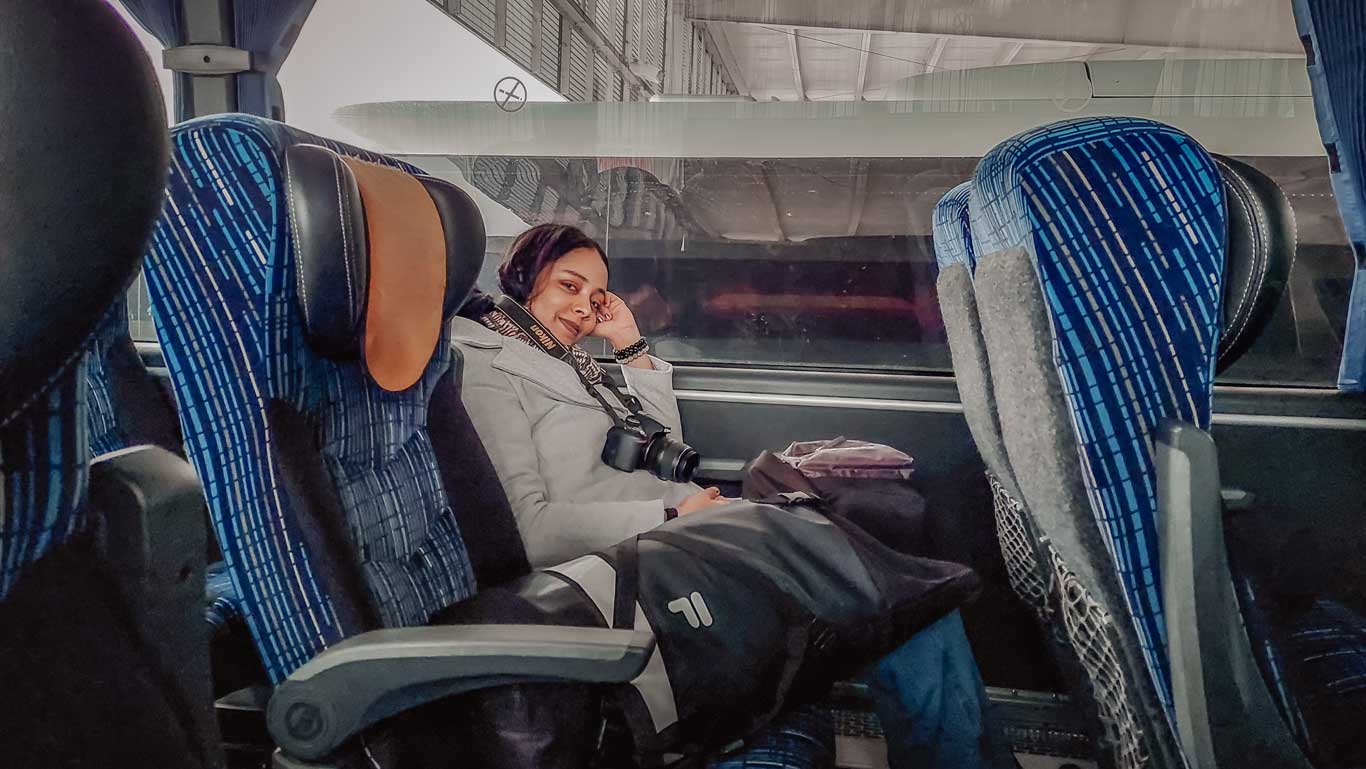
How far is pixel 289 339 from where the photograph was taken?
81 cm

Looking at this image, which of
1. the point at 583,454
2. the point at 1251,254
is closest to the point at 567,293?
the point at 583,454

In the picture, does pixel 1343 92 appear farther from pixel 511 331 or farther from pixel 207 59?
pixel 207 59

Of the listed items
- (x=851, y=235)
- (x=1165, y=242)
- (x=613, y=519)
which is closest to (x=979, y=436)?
(x=1165, y=242)

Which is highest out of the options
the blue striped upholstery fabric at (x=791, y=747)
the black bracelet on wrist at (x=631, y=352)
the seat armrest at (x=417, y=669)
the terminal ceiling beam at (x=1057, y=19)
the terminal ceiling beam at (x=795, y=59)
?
the terminal ceiling beam at (x=1057, y=19)

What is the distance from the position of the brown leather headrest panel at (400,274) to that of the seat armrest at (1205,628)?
0.74 metres

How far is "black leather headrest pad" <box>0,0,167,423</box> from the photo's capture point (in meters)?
0.35

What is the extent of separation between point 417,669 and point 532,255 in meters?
1.28

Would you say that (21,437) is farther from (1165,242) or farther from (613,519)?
(613,519)

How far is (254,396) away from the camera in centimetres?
78

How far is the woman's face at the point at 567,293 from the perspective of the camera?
1871 mm

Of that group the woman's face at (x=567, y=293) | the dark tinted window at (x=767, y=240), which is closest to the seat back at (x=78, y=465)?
the woman's face at (x=567, y=293)

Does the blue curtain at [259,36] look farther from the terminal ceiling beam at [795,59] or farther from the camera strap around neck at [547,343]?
the terminal ceiling beam at [795,59]

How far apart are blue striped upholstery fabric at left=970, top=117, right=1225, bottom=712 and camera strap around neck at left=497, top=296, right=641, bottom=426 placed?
1.15 m

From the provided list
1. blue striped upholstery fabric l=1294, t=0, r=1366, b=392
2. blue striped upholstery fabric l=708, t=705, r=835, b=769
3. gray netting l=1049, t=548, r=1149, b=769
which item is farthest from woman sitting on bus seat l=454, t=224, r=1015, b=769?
blue striped upholstery fabric l=1294, t=0, r=1366, b=392
